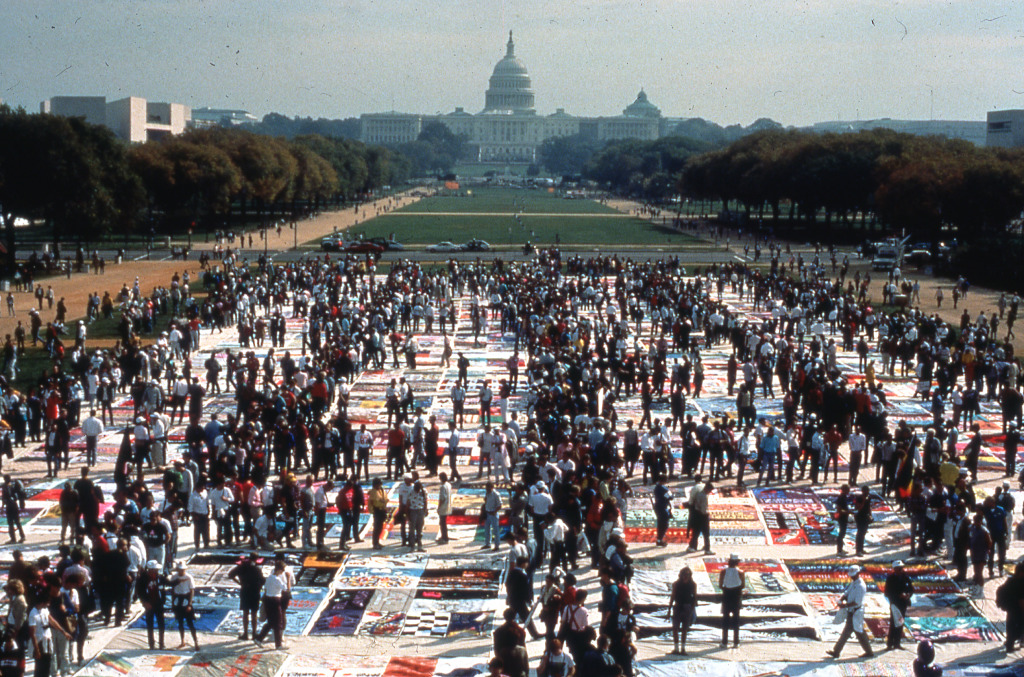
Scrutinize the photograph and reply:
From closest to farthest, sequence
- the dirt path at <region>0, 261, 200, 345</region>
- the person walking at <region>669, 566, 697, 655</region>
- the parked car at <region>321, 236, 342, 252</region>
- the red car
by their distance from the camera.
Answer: the person walking at <region>669, 566, 697, 655</region> < the dirt path at <region>0, 261, 200, 345</region> < the red car < the parked car at <region>321, 236, 342, 252</region>

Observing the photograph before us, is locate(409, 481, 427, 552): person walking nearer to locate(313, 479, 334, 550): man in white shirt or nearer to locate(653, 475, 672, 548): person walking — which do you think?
locate(313, 479, 334, 550): man in white shirt

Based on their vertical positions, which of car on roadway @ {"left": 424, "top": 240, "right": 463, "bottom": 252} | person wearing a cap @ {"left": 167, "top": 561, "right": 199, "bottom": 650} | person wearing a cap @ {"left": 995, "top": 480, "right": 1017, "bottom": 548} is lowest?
person wearing a cap @ {"left": 167, "top": 561, "right": 199, "bottom": 650}

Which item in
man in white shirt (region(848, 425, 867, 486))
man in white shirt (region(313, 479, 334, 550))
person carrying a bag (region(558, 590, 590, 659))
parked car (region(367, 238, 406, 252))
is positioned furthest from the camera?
parked car (region(367, 238, 406, 252))

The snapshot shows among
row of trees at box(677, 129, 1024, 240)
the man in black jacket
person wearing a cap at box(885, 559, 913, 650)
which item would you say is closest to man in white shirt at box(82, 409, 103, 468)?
the man in black jacket

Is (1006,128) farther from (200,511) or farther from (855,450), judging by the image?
(200,511)

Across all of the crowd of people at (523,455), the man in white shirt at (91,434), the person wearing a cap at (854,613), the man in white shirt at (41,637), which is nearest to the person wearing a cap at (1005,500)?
the crowd of people at (523,455)

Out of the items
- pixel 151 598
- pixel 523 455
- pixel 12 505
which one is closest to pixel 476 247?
pixel 523 455

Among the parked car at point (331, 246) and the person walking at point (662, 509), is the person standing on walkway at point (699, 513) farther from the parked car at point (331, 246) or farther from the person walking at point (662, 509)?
the parked car at point (331, 246)
